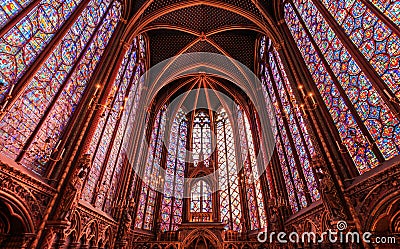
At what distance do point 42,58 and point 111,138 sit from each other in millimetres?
5375

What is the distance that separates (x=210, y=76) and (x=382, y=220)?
1693cm

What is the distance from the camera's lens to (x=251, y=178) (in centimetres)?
1697

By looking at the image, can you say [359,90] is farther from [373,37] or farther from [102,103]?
[102,103]

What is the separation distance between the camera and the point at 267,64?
15484mm

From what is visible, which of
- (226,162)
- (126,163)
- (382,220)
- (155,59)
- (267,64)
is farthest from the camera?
(226,162)

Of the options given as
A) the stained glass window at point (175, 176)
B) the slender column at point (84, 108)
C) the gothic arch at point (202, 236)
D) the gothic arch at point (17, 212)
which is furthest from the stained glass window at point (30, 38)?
the stained glass window at point (175, 176)

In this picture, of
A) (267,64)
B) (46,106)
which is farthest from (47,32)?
(267,64)

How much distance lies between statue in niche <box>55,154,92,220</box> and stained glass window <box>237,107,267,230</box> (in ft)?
35.0

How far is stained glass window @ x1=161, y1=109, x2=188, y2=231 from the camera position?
16844mm

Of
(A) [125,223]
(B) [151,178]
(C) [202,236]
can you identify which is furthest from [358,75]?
(B) [151,178]

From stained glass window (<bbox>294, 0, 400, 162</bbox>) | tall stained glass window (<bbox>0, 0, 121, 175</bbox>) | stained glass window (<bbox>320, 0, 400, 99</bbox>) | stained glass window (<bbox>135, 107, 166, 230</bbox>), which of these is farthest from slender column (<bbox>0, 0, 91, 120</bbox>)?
stained glass window (<bbox>135, 107, 166, 230</bbox>)

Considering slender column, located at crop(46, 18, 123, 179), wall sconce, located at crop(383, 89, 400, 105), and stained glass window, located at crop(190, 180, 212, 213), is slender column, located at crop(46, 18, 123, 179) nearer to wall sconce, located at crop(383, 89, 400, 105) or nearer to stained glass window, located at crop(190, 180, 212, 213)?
wall sconce, located at crop(383, 89, 400, 105)

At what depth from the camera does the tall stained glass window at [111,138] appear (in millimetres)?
10188

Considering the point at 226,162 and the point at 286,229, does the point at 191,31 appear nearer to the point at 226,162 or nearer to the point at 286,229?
the point at 226,162
